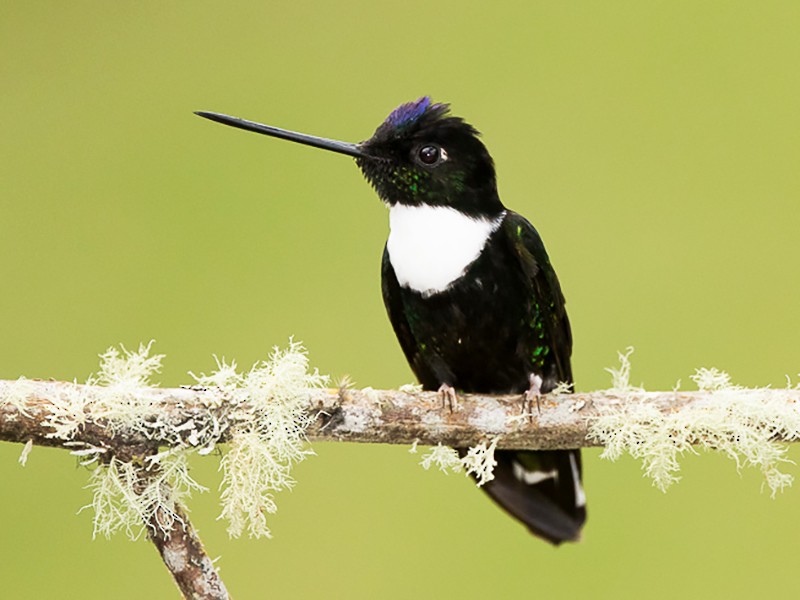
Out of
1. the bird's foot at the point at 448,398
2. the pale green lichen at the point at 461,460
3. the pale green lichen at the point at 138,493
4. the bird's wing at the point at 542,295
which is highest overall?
the bird's wing at the point at 542,295

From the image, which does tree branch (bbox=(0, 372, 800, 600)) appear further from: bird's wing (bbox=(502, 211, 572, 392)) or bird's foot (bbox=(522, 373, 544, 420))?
bird's wing (bbox=(502, 211, 572, 392))

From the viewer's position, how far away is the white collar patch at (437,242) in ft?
6.81

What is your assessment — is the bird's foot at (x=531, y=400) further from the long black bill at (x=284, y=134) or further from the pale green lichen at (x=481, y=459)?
the long black bill at (x=284, y=134)

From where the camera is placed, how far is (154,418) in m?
1.65

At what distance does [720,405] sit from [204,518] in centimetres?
160

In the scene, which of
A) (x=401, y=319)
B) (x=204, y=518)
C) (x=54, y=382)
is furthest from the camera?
(x=204, y=518)

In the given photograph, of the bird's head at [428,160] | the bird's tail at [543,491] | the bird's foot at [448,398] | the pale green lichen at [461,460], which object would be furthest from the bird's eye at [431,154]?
the bird's tail at [543,491]

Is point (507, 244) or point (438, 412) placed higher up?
point (507, 244)

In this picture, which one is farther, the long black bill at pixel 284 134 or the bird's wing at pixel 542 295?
the bird's wing at pixel 542 295

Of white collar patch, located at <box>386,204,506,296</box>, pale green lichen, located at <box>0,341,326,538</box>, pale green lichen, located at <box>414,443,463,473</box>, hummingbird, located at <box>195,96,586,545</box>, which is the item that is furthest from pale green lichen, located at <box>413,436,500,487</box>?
white collar patch, located at <box>386,204,506,296</box>

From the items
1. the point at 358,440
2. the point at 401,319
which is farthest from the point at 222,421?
the point at 401,319

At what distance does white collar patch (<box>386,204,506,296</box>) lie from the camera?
81.7 inches

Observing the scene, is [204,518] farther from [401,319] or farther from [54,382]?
[54,382]

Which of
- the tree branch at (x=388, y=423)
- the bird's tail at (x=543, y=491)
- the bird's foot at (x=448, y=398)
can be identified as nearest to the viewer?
the tree branch at (x=388, y=423)
